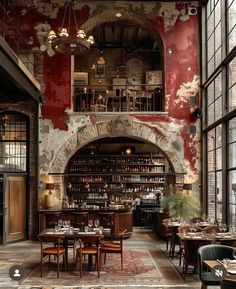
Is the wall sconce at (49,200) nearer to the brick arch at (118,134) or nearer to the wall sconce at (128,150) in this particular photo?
the brick arch at (118,134)

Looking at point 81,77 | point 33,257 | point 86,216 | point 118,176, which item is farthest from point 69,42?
point 118,176

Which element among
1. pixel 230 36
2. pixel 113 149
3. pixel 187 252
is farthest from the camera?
pixel 113 149

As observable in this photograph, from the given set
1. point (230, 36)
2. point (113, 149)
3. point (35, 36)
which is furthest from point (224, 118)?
point (113, 149)

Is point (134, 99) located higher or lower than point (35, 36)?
lower

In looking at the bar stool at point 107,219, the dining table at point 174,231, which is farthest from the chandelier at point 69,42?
the bar stool at point 107,219

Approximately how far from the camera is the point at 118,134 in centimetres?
1441

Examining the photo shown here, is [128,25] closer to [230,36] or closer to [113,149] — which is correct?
[113,149]

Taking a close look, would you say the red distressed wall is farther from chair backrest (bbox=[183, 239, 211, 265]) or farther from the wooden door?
chair backrest (bbox=[183, 239, 211, 265])

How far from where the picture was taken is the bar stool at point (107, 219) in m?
14.0

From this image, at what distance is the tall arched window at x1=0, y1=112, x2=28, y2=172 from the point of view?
14359 millimetres

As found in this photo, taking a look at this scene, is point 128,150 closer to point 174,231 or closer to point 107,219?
point 107,219

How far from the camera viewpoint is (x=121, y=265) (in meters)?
9.37

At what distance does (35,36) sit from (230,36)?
20.8 ft

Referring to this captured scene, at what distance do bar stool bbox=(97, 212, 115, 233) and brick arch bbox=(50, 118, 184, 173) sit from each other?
1.96 metres
